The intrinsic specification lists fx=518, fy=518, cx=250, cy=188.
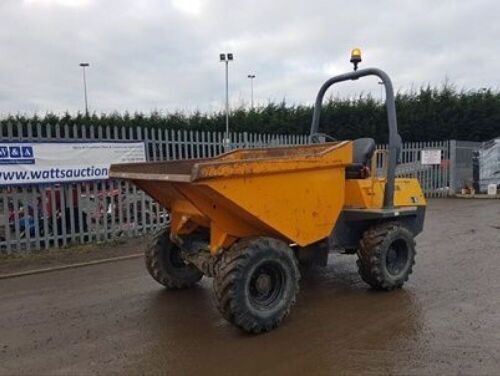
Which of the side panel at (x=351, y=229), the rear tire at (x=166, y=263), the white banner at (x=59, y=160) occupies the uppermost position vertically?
the white banner at (x=59, y=160)

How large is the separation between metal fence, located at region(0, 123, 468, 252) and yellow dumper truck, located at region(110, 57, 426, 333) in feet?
10.2

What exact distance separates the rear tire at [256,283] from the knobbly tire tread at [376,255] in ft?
4.24

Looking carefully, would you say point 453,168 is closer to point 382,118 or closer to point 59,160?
point 382,118

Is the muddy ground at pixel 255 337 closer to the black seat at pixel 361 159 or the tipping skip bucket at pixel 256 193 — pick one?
the tipping skip bucket at pixel 256 193

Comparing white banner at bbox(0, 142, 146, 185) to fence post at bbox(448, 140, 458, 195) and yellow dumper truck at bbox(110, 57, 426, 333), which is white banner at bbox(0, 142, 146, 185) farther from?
fence post at bbox(448, 140, 458, 195)

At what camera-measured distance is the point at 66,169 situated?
9.14 meters

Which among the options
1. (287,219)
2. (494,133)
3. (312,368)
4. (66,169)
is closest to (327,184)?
(287,219)

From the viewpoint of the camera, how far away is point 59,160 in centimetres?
905

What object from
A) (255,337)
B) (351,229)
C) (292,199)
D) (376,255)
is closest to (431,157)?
(351,229)

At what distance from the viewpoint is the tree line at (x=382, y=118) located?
2558 cm

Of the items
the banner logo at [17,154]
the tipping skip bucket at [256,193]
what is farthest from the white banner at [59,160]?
the tipping skip bucket at [256,193]

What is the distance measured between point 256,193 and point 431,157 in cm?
1656

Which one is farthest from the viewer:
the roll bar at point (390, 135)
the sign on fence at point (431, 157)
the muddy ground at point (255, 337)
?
the sign on fence at point (431, 157)

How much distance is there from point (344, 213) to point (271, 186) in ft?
4.74
